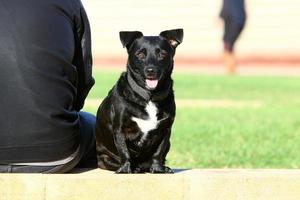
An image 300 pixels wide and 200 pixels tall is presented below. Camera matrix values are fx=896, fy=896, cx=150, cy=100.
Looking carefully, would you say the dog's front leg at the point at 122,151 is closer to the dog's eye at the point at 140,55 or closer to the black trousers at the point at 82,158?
the black trousers at the point at 82,158

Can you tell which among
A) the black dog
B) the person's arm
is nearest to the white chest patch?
the black dog

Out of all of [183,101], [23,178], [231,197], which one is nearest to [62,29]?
[23,178]

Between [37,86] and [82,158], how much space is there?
801 millimetres

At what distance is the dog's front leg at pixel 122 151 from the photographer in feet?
17.0

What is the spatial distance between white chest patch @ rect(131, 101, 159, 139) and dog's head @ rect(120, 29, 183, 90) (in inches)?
4.3

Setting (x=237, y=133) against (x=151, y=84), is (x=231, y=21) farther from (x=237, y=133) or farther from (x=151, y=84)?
(x=151, y=84)

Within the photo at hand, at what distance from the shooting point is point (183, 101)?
56.3 feet

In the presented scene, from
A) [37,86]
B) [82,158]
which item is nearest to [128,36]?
[37,86]

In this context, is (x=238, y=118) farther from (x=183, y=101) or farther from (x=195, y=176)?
(x=195, y=176)

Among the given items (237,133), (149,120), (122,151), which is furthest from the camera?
(237,133)

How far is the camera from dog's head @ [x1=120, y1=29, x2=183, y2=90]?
506cm

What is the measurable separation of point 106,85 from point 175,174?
55.8 feet

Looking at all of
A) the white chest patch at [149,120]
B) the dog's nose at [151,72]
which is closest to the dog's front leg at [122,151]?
the white chest patch at [149,120]

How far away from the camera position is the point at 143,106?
16.7ft
